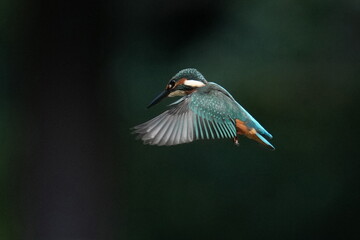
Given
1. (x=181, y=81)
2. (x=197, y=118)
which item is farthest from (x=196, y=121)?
(x=181, y=81)

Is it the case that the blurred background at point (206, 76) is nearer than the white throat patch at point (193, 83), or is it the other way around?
the white throat patch at point (193, 83)

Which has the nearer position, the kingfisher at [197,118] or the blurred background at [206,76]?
the kingfisher at [197,118]

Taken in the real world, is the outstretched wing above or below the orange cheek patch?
below

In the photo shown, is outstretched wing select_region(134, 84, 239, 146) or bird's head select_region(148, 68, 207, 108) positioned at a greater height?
bird's head select_region(148, 68, 207, 108)

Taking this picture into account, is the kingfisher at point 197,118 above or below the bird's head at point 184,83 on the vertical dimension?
below

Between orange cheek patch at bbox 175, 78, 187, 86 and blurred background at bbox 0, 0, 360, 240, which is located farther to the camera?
blurred background at bbox 0, 0, 360, 240
